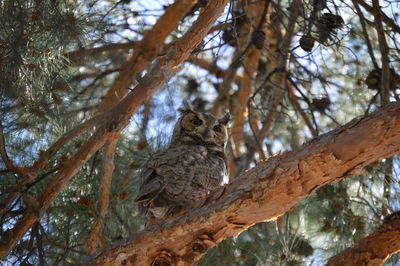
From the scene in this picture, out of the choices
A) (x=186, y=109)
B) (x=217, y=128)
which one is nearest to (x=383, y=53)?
(x=217, y=128)

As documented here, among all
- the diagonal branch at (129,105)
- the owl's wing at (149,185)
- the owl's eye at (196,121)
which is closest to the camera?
the diagonal branch at (129,105)

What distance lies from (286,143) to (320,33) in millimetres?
2066

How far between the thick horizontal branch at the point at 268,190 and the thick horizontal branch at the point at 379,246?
0.94 feet

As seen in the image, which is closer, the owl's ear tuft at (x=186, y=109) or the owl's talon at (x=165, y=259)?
the owl's talon at (x=165, y=259)

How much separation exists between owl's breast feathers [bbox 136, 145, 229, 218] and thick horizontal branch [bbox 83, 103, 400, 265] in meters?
0.51

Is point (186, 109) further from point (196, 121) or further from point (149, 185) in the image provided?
Answer: point (149, 185)

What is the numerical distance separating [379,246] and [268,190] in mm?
469

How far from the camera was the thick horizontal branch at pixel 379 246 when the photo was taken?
→ 199 cm

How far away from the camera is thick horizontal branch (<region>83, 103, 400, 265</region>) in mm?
1782

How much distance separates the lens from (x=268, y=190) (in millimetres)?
1896

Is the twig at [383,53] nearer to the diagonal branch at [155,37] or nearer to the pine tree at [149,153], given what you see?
the pine tree at [149,153]

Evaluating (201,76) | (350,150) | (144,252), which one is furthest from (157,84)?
(201,76)

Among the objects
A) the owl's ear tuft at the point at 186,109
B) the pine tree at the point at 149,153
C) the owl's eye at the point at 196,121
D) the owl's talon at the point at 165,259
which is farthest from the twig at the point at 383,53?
the owl's talon at the point at 165,259

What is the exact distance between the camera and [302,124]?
4762mm
